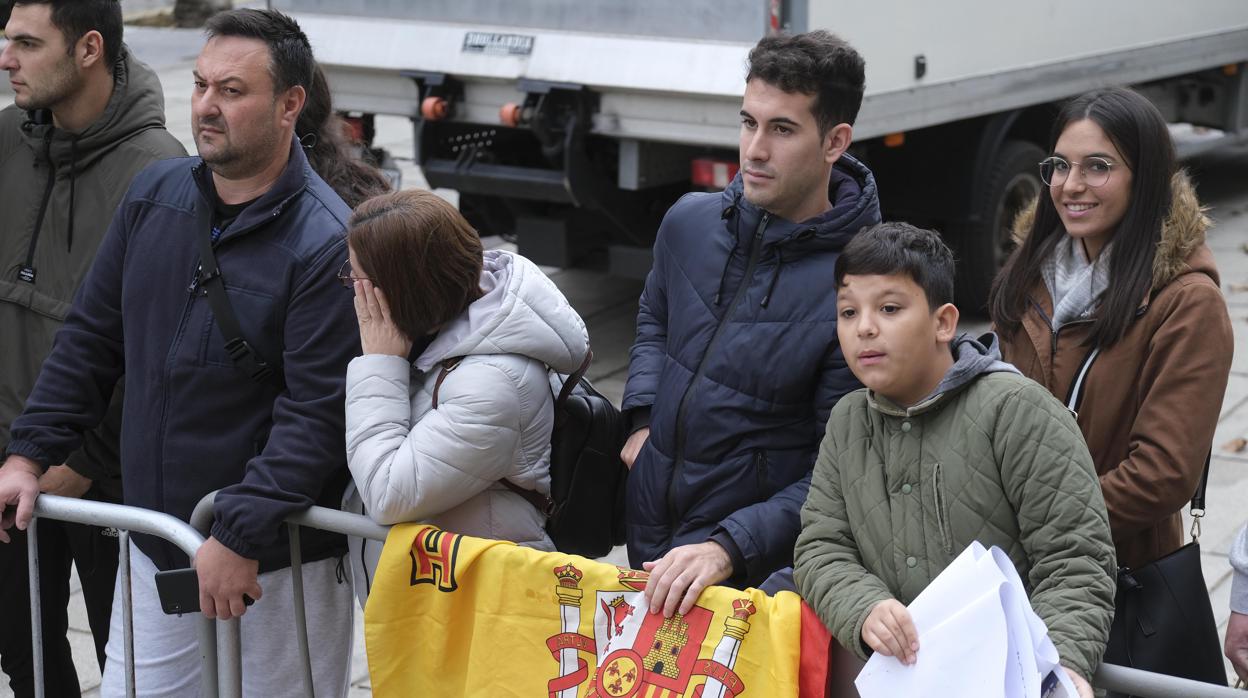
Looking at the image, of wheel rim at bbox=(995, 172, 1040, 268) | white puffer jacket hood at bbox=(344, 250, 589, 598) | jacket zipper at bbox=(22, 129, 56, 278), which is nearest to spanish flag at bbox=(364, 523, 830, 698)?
white puffer jacket hood at bbox=(344, 250, 589, 598)

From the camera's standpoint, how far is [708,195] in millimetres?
3324

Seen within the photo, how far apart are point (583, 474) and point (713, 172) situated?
→ 4143 mm

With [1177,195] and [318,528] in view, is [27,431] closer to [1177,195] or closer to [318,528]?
[318,528]

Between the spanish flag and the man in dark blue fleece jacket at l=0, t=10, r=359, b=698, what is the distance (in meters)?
0.32

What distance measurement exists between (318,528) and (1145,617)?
1689 millimetres

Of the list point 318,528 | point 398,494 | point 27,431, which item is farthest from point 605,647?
point 27,431

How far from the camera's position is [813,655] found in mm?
2617

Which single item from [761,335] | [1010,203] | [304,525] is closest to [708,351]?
[761,335]

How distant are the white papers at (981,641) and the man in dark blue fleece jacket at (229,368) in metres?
1.34

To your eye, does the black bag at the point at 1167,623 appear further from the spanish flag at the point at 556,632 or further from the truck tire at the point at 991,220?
the truck tire at the point at 991,220

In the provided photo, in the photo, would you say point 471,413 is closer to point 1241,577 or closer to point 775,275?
point 775,275

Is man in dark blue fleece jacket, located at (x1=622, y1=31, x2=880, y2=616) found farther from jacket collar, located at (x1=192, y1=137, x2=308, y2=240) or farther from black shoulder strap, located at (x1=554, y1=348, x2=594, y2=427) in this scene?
jacket collar, located at (x1=192, y1=137, x2=308, y2=240)

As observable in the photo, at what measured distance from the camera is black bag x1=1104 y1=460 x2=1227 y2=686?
2.92 meters

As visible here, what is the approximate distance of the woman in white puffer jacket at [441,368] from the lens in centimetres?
292
